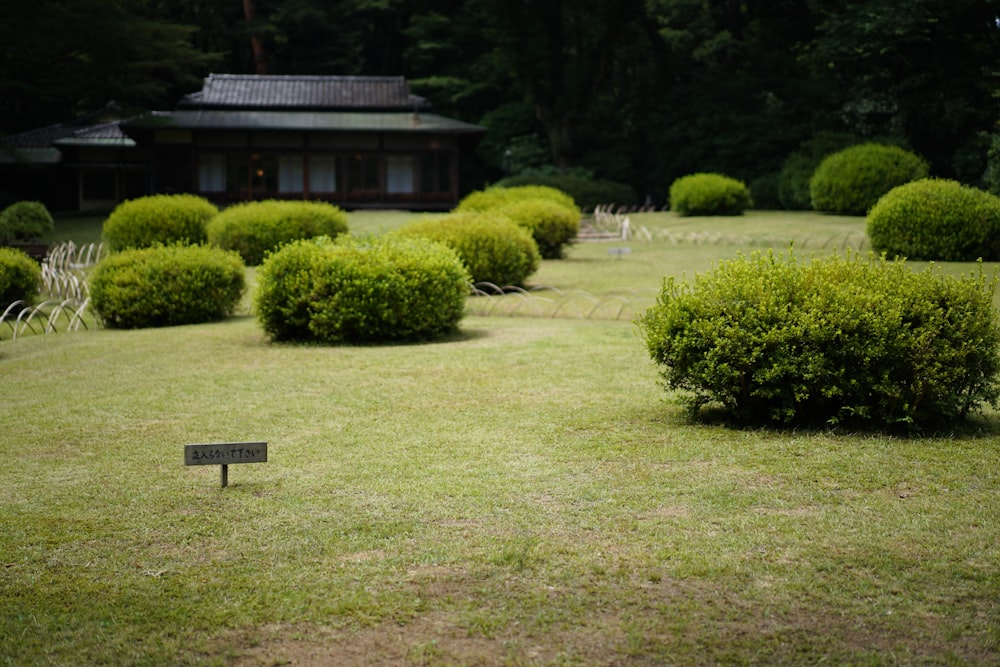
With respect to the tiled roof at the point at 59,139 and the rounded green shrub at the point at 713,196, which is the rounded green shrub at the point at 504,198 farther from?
the tiled roof at the point at 59,139

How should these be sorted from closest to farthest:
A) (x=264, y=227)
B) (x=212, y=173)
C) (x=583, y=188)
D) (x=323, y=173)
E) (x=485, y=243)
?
(x=485, y=243)
(x=264, y=227)
(x=583, y=188)
(x=212, y=173)
(x=323, y=173)

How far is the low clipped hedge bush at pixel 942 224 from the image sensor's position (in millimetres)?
17469

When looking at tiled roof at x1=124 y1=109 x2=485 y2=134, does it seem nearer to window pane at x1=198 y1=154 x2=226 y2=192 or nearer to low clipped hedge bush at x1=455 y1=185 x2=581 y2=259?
window pane at x1=198 y1=154 x2=226 y2=192

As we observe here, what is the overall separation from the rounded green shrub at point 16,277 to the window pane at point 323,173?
858 inches

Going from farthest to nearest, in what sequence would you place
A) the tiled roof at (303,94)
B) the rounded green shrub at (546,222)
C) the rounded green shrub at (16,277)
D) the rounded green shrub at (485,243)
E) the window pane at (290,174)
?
the tiled roof at (303,94)
the window pane at (290,174)
the rounded green shrub at (546,222)
the rounded green shrub at (16,277)
the rounded green shrub at (485,243)

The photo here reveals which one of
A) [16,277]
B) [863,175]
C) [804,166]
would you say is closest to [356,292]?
[16,277]

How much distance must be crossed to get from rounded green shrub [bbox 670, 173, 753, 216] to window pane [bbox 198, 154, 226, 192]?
16.5m

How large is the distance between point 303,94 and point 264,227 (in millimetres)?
19218

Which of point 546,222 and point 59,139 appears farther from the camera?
point 59,139

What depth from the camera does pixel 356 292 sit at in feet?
36.0

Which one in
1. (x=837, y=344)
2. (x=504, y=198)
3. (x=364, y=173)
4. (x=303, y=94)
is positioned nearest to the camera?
(x=837, y=344)

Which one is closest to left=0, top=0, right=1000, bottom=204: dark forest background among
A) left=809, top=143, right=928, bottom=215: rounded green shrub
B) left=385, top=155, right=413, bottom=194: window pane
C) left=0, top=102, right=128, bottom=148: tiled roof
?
left=0, top=102, right=128, bottom=148: tiled roof

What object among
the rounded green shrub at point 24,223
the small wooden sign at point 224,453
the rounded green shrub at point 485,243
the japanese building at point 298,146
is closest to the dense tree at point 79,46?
the rounded green shrub at point 24,223

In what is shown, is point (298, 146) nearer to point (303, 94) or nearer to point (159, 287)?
point (303, 94)
